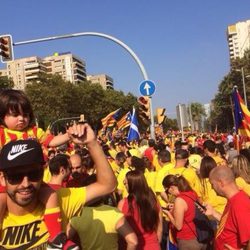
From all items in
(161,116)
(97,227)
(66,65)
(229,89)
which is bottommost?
(97,227)

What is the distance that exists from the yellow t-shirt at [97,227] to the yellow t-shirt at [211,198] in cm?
263

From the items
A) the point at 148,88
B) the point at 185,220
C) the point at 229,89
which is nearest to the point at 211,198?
the point at 185,220

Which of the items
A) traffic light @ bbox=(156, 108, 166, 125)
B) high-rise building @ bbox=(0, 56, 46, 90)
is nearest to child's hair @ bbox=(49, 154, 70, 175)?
traffic light @ bbox=(156, 108, 166, 125)

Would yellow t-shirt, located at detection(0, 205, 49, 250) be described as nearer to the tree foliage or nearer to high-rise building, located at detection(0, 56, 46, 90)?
the tree foliage

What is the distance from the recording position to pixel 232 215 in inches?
172

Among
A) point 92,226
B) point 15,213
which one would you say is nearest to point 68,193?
point 15,213

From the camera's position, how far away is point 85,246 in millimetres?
4516

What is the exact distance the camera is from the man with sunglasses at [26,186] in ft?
8.13

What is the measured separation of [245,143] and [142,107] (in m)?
3.19

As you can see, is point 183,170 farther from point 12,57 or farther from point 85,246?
point 12,57

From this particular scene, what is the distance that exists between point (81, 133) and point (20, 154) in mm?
329

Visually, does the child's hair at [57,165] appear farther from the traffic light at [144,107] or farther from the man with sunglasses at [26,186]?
the traffic light at [144,107]

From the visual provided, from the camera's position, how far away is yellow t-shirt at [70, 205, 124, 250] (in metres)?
4.46

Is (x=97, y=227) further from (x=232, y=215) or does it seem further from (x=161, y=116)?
(x=161, y=116)
